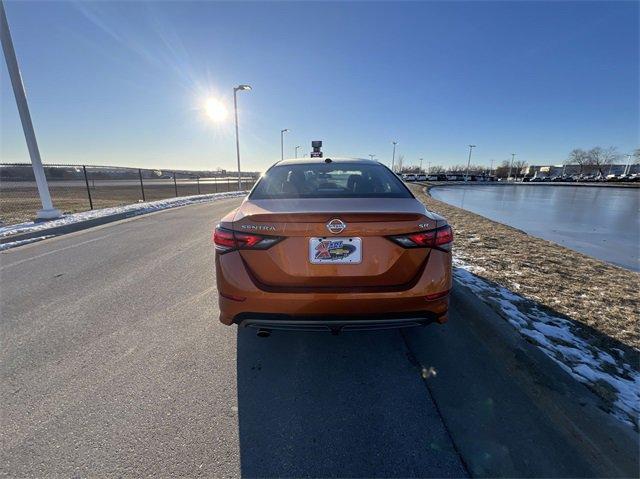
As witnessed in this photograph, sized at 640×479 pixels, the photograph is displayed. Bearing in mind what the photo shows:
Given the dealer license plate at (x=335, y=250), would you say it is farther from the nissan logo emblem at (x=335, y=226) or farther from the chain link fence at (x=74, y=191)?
the chain link fence at (x=74, y=191)

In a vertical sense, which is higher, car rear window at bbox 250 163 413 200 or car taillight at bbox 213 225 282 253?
car rear window at bbox 250 163 413 200

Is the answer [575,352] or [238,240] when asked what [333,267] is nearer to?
[238,240]

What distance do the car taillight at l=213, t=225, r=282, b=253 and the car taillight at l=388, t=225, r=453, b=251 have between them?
840 millimetres

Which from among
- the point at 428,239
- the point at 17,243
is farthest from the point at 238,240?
the point at 17,243

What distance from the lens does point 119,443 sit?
1838 mm

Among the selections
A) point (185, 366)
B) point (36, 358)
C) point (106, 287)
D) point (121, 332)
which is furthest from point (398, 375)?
point (106, 287)

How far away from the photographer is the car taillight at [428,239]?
2.16m

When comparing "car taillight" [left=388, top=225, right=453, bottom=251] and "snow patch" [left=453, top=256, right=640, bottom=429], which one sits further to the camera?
"car taillight" [left=388, top=225, right=453, bottom=251]

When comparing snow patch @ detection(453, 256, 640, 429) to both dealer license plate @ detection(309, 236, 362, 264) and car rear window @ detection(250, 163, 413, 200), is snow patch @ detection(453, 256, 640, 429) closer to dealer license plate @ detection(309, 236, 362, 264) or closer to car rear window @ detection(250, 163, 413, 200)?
car rear window @ detection(250, 163, 413, 200)

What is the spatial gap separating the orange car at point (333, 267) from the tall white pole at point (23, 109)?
10.5m

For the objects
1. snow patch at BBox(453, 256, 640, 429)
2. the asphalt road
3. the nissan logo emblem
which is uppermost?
the nissan logo emblem

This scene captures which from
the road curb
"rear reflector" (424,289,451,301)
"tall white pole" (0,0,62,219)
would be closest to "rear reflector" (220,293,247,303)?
"rear reflector" (424,289,451,301)

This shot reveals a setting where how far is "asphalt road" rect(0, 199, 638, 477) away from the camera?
172cm

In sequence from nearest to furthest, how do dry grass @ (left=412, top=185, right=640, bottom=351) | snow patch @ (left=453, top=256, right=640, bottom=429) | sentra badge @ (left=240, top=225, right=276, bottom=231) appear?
snow patch @ (left=453, top=256, right=640, bottom=429)
sentra badge @ (left=240, top=225, right=276, bottom=231)
dry grass @ (left=412, top=185, right=640, bottom=351)
